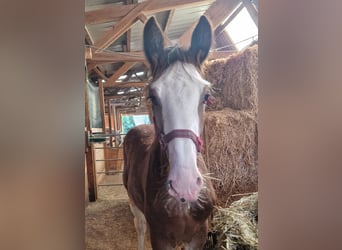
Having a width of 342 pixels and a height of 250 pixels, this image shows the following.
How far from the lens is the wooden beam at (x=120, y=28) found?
0.89 metres

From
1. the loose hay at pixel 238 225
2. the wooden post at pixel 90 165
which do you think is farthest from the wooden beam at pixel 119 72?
the loose hay at pixel 238 225

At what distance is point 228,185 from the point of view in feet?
3.02

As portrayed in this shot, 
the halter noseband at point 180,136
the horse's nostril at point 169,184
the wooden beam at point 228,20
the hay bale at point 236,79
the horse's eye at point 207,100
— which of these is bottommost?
the horse's nostril at point 169,184

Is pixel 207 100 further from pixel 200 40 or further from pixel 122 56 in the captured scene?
pixel 122 56

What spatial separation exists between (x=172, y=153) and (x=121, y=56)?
0.36 m

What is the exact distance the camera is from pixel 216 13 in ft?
2.94

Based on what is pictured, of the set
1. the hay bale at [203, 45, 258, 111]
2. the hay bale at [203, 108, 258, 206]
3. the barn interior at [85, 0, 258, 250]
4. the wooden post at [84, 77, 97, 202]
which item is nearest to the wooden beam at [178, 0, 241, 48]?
the barn interior at [85, 0, 258, 250]

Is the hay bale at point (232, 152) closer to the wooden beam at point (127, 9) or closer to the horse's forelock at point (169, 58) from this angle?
the horse's forelock at point (169, 58)

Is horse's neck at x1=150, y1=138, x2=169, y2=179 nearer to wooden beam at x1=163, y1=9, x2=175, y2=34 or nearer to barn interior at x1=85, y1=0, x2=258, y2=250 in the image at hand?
barn interior at x1=85, y1=0, x2=258, y2=250
